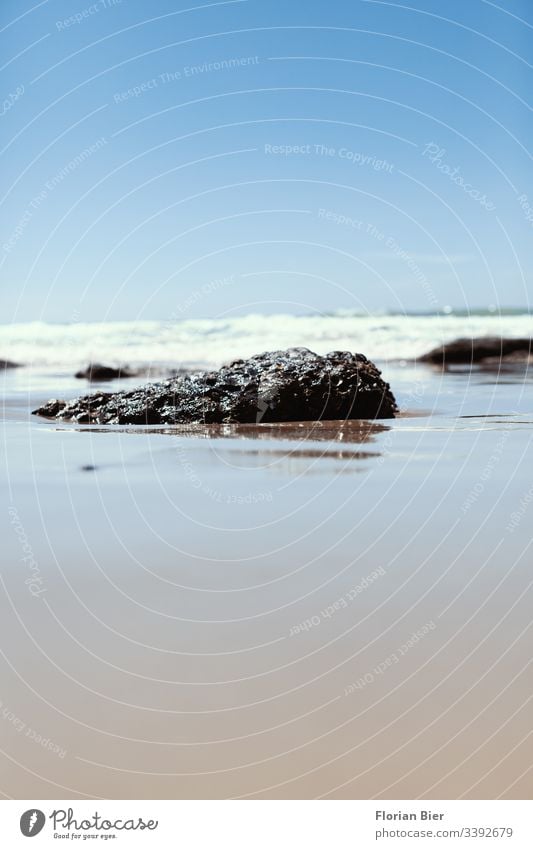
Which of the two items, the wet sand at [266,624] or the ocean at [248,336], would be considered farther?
the ocean at [248,336]

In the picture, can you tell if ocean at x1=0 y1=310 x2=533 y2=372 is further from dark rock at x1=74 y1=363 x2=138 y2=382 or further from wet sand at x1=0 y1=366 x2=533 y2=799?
wet sand at x1=0 y1=366 x2=533 y2=799

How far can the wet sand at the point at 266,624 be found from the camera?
4.20 ft

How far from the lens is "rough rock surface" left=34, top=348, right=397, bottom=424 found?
2896 millimetres

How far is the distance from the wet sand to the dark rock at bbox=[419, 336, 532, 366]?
93 centimetres

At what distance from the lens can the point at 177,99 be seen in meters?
2.39

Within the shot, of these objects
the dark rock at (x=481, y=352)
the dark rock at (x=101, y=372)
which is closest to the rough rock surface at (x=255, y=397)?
the dark rock at (x=101, y=372)

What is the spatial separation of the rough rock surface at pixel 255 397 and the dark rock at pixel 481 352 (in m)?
0.40

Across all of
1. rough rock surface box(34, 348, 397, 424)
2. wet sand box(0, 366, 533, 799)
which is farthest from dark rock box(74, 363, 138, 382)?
wet sand box(0, 366, 533, 799)

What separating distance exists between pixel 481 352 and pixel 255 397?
931 millimetres

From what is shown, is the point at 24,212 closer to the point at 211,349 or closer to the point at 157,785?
the point at 211,349
